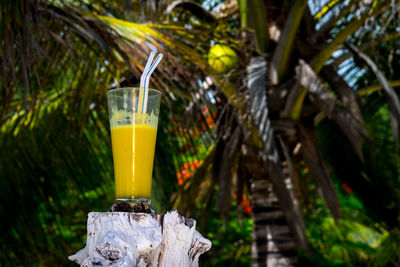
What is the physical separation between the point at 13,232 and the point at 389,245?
4771 millimetres

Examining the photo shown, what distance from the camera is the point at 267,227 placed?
408 centimetres

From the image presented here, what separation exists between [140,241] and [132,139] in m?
0.25

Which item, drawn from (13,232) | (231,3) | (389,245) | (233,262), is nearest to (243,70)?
(231,3)

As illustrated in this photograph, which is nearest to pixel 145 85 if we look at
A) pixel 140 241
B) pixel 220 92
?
pixel 140 241

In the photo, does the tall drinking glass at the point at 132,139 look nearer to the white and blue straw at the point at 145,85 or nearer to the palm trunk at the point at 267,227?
the white and blue straw at the point at 145,85

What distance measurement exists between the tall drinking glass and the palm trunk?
263cm

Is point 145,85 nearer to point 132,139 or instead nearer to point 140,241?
point 132,139

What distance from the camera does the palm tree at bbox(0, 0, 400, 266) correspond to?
2.83 meters

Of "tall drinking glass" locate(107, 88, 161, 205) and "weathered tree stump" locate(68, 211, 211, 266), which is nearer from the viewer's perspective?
"weathered tree stump" locate(68, 211, 211, 266)

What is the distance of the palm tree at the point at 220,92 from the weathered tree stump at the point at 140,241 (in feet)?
4.47

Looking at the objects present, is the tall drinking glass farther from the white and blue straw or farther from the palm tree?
the palm tree

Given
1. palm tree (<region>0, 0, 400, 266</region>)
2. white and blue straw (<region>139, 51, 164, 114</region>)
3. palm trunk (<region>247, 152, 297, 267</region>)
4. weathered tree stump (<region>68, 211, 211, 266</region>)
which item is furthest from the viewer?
palm trunk (<region>247, 152, 297, 267</region>)

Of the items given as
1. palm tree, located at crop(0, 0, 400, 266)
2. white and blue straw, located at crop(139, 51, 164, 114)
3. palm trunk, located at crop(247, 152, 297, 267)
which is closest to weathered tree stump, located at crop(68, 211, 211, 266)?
white and blue straw, located at crop(139, 51, 164, 114)

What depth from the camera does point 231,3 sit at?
446cm
